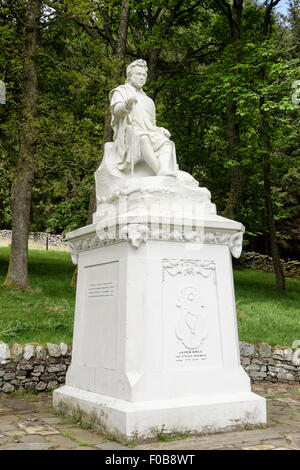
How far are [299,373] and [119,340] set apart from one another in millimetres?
4623

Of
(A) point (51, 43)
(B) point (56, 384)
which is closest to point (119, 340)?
(B) point (56, 384)

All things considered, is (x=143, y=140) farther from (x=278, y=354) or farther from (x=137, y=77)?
Answer: (x=278, y=354)

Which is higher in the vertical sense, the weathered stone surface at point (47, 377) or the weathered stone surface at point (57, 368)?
the weathered stone surface at point (57, 368)

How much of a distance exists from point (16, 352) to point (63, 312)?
8.76ft

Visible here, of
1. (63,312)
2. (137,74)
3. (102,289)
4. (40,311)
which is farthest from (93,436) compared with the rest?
(40,311)

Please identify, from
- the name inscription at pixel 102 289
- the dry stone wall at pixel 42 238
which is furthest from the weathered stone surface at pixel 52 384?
the dry stone wall at pixel 42 238

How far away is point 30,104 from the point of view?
12586 mm

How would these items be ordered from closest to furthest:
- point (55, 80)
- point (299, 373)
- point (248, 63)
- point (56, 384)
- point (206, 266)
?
point (206, 266), point (56, 384), point (299, 373), point (248, 63), point (55, 80)

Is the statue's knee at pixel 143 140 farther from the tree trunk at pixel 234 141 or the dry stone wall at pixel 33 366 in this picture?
the tree trunk at pixel 234 141

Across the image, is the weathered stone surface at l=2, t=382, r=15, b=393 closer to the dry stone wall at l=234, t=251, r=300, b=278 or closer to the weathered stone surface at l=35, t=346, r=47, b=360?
the weathered stone surface at l=35, t=346, r=47, b=360

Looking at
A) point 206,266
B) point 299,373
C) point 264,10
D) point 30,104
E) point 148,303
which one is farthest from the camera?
point 264,10

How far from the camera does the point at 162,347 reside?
16.2 feet

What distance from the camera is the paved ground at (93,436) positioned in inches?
169

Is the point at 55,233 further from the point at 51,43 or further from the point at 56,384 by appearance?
the point at 56,384
